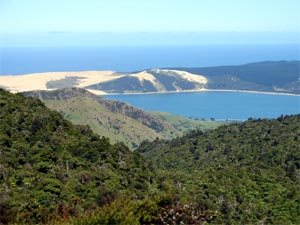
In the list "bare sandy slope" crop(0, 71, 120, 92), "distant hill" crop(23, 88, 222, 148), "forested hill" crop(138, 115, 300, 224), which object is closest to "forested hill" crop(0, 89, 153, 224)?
"forested hill" crop(138, 115, 300, 224)

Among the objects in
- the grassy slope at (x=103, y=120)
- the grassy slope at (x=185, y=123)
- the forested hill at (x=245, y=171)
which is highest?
the forested hill at (x=245, y=171)

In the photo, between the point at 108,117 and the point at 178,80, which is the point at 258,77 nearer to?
the point at 178,80

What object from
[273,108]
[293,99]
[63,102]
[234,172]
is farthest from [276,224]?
[293,99]

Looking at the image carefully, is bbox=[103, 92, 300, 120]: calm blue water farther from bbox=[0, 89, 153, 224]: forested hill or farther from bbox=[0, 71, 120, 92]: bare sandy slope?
bbox=[0, 89, 153, 224]: forested hill

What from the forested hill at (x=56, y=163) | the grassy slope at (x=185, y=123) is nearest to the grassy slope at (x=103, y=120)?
the grassy slope at (x=185, y=123)

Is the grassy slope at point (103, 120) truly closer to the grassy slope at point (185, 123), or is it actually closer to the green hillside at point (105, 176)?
the grassy slope at point (185, 123)

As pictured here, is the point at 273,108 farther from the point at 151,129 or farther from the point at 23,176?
the point at 23,176
